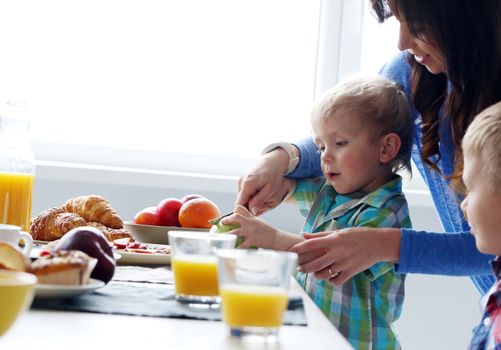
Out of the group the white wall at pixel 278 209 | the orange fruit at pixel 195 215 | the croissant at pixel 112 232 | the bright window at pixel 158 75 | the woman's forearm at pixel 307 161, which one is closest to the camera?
the croissant at pixel 112 232

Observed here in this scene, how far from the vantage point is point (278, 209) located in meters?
3.12

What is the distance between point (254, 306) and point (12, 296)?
25 centimetres

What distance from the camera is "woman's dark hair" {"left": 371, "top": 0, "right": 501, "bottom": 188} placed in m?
1.67

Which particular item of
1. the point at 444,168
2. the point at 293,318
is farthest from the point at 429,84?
the point at 293,318

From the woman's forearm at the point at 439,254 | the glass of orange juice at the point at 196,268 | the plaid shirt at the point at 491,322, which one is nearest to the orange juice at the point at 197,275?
the glass of orange juice at the point at 196,268

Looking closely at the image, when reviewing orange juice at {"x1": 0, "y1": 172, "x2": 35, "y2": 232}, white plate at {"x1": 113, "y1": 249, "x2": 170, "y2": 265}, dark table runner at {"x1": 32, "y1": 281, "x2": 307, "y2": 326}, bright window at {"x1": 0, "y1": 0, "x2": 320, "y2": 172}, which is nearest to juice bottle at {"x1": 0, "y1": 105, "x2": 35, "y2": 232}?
orange juice at {"x1": 0, "y1": 172, "x2": 35, "y2": 232}

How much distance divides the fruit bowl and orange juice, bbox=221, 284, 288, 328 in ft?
2.96

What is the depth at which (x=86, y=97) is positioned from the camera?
10.5 feet

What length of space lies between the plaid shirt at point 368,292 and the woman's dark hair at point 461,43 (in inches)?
5.8

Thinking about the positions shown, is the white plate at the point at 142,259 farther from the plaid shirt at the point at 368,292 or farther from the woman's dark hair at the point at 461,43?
the woman's dark hair at the point at 461,43

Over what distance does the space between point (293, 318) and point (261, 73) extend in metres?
2.30

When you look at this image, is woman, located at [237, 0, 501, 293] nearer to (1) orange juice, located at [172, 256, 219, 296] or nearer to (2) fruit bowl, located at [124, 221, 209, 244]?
(2) fruit bowl, located at [124, 221, 209, 244]

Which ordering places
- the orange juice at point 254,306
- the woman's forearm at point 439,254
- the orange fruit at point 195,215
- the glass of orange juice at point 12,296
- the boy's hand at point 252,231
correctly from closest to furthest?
the glass of orange juice at point 12,296 < the orange juice at point 254,306 < the boy's hand at point 252,231 < the woman's forearm at point 439,254 < the orange fruit at point 195,215

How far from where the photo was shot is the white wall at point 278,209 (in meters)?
2.97
